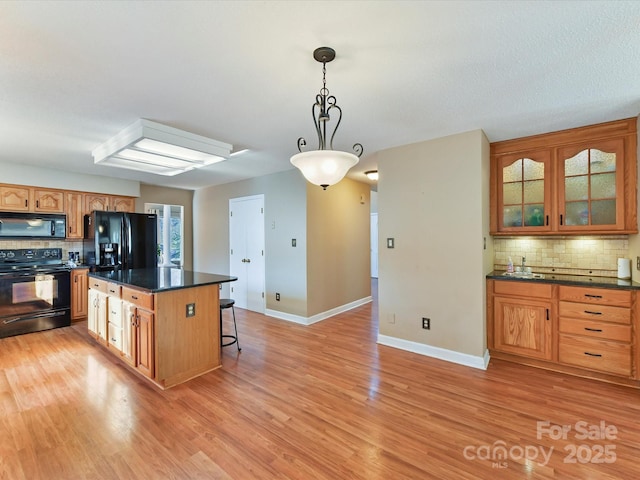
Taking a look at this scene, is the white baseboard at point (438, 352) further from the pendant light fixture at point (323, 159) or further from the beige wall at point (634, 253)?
the pendant light fixture at point (323, 159)

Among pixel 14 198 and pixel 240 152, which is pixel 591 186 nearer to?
pixel 240 152

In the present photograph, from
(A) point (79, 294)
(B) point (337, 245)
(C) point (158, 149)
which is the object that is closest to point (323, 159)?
(C) point (158, 149)

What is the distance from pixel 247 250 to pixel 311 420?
12.0 ft

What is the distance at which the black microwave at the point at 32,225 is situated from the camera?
4352mm

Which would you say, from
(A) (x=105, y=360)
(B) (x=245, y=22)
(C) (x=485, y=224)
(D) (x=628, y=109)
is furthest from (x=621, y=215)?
(A) (x=105, y=360)

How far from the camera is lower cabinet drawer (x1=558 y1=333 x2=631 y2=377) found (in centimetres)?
263

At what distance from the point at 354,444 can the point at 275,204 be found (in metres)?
3.71

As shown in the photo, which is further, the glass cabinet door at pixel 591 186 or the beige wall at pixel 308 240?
the beige wall at pixel 308 240

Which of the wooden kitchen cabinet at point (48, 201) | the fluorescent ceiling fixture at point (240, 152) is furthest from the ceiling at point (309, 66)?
the wooden kitchen cabinet at point (48, 201)

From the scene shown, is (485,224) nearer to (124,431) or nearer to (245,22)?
(245,22)

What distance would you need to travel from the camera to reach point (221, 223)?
235 inches

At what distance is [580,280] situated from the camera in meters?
2.91

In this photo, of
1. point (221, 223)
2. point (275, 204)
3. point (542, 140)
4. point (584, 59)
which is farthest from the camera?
point (221, 223)

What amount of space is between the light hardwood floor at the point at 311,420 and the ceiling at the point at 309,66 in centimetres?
239
